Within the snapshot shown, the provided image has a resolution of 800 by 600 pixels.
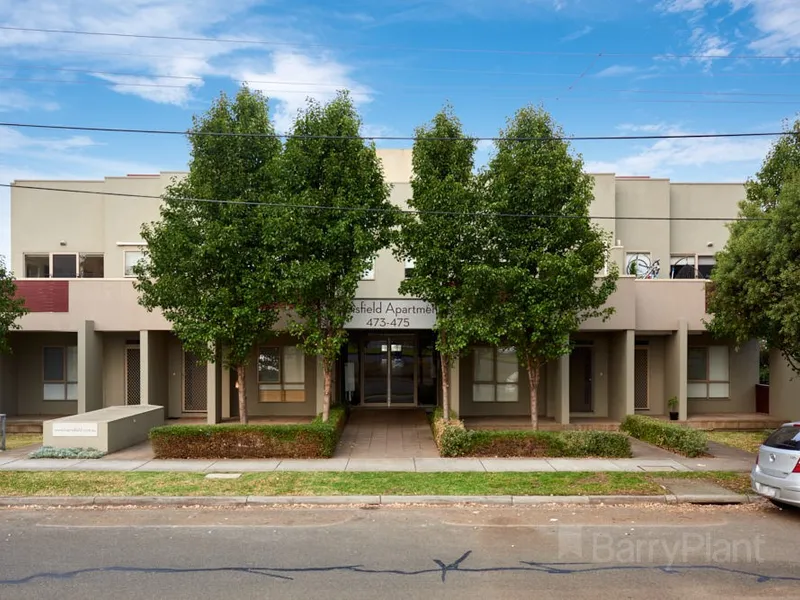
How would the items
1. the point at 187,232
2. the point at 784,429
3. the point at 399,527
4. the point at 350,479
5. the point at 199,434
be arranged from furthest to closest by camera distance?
the point at 187,232, the point at 199,434, the point at 350,479, the point at 784,429, the point at 399,527

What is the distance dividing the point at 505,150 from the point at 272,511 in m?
9.48

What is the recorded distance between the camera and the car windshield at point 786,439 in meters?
8.93

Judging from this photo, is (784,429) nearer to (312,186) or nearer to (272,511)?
(272,511)

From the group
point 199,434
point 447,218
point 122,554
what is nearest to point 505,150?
point 447,218

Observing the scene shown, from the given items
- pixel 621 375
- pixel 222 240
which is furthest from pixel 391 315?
pixel 621 375

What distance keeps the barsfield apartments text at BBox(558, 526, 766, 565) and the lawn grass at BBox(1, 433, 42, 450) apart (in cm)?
1327

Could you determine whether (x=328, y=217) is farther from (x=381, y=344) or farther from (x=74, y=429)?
(x=381, y=344)

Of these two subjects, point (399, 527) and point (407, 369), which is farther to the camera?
point (407, 369)

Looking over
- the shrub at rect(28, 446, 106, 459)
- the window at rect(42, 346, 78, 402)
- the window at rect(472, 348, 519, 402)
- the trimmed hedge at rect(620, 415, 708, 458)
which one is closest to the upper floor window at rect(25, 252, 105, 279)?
the window at rect(42, 346, 78, 402)

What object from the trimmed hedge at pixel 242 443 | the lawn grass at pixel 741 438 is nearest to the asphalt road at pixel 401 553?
the trimmed hedge at pixel 242 443

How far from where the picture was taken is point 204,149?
14.7 metres

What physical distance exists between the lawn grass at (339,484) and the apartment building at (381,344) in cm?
587

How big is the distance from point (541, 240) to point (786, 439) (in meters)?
6.54

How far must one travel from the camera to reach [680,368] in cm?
1819
